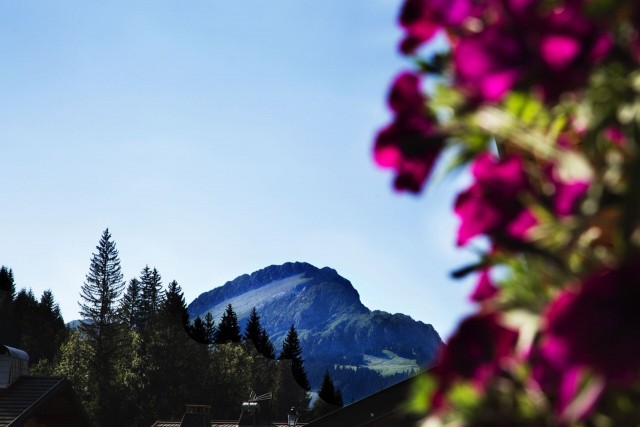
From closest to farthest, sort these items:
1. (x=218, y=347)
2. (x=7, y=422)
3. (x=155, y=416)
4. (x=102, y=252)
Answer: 1. (x=7, y=422)
2. (x=155, y=416)
3. (x=218, y=347)
4. (x=102, y=252)

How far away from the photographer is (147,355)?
205 ft

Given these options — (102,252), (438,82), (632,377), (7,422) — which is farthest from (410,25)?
(102,252)

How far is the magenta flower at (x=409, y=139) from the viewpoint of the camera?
3.50ft

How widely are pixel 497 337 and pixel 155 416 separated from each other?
60.5 metres

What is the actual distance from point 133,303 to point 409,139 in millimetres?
82921

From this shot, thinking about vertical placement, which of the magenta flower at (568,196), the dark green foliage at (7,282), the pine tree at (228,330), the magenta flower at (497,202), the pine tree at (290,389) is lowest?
the magenta flower at (568,196)

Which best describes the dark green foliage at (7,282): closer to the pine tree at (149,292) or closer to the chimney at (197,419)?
the pine tree at (149,292)

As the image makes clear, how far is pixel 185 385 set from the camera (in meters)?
60.1

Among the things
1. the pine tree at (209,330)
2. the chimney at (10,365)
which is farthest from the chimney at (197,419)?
the pine tree at (209,330)

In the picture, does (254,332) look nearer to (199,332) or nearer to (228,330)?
(228,330)

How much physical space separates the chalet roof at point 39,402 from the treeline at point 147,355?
3105 centimetres

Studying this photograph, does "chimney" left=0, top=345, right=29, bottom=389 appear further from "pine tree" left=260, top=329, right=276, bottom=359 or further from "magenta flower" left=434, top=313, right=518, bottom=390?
"pine tree" left=260, top=329, right=276, bottom=359

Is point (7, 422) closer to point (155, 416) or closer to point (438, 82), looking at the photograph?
point (438, 82)

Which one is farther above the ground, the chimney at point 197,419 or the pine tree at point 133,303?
the pine tree at point 133,303
